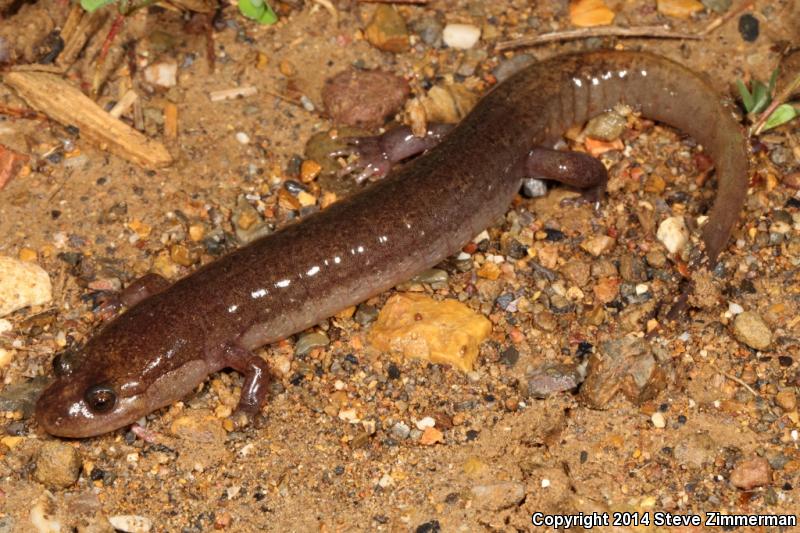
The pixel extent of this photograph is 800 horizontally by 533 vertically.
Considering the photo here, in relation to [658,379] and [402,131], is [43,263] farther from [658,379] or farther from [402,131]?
[658,379]

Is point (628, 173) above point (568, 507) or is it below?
above

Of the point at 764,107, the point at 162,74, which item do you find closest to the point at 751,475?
the point at 764,107

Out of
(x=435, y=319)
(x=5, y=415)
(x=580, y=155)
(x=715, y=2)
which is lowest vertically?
(x=5, y=415)

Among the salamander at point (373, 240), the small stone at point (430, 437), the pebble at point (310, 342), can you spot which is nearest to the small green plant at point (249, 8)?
the salamander at point (373, 240)

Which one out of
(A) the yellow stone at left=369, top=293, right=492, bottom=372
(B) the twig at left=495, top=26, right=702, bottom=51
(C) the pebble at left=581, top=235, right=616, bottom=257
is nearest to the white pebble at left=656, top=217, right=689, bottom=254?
(C) the pebble at left=581, top=235, right=616, bottom=257

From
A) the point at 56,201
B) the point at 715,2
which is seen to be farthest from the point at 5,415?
the point at 715,2

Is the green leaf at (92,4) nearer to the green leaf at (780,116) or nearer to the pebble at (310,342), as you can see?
the pebble at (310,342)

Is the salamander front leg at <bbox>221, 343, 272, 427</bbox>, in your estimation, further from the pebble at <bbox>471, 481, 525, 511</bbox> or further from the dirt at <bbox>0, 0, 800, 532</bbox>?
the pebble at <bbox>471, 481, 525, 511</bbox>
